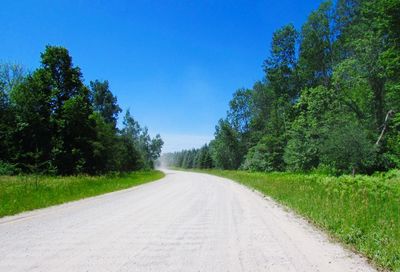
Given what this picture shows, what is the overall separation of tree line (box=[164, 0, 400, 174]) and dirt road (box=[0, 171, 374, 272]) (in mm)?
22314

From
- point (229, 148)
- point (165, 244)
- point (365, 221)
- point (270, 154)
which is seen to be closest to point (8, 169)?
point (165, 244)

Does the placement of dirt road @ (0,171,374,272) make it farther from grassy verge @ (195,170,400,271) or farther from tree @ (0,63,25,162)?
tree @ (0,63,25,162)

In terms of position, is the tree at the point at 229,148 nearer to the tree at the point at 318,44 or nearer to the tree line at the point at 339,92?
the tree line at the point at 339,92

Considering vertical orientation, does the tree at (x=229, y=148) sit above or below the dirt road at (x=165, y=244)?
above

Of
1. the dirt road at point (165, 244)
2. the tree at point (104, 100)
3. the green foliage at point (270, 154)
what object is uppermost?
the tree at point (104, 100)

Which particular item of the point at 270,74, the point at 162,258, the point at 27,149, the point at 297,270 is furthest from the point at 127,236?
the point at 270,74

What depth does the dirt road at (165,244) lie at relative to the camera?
222 inches

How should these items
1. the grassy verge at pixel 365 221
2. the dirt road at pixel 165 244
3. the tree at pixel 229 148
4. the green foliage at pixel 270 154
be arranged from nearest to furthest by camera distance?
1. the dirt road at pixel 165 244
2. the grassy verge at pixel 365 221
3. the green foliage at pixel 270 154
4. the tree at pixel 229 148

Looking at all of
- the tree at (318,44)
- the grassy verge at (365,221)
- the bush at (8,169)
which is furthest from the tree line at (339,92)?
the bush at (8,169)

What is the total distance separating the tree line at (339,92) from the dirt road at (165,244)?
22.3 metres

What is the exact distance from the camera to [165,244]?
23.2 feet

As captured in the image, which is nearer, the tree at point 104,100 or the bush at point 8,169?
the bush at point 8,169

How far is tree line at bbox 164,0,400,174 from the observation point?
99.8 ft

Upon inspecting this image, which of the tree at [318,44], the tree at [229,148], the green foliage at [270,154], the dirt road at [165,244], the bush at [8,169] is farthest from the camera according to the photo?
the tree at [229,148]
